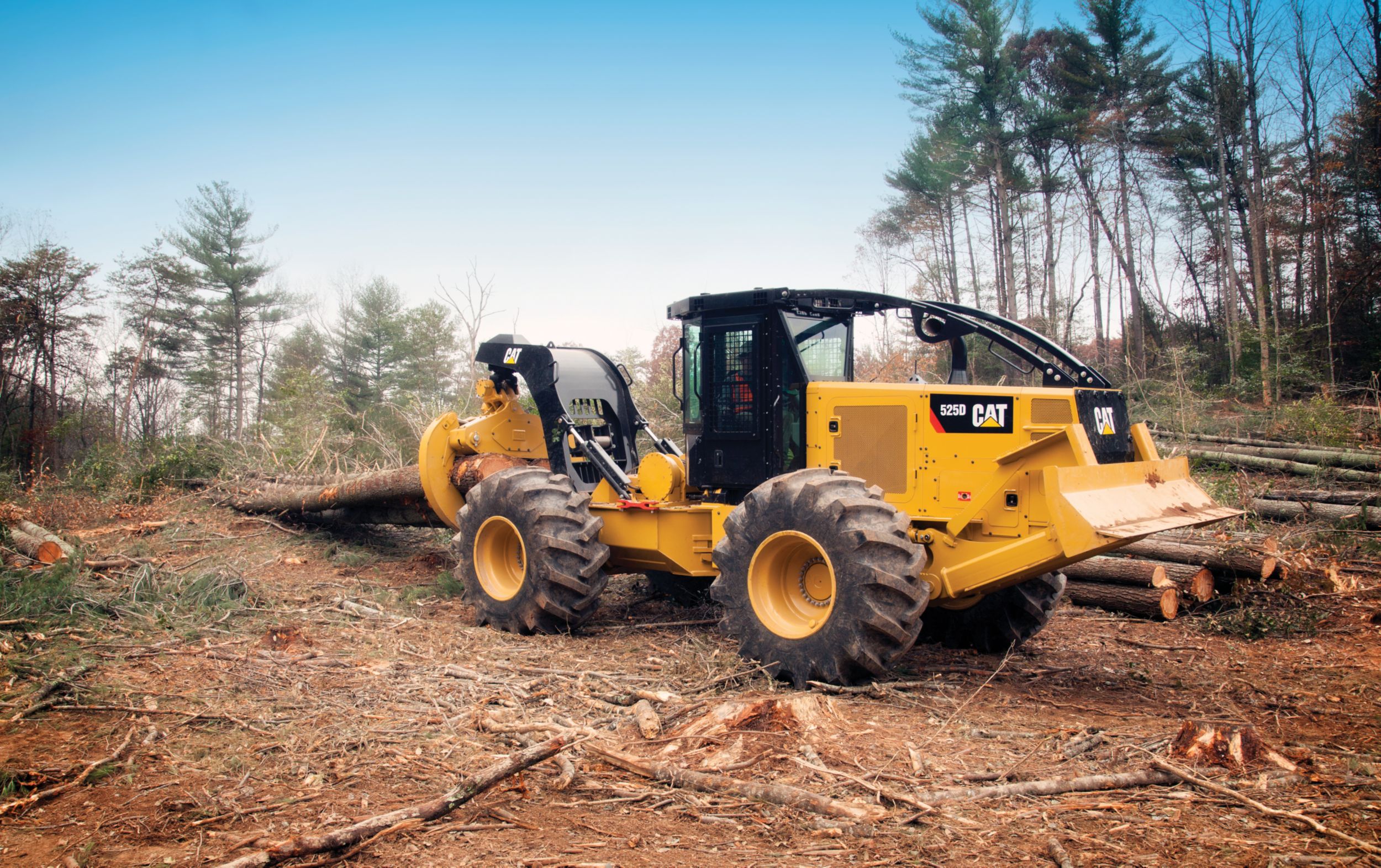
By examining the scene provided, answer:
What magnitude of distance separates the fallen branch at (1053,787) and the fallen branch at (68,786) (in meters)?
3.70

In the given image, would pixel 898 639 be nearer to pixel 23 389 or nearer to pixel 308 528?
pixel 308 528

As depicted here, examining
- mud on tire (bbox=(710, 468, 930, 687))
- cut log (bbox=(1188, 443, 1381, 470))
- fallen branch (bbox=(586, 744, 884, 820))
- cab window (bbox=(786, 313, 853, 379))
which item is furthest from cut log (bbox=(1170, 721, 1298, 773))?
cut log (bbox=(1188, 443, 1381, 470))

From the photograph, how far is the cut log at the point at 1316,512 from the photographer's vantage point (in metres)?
9.61

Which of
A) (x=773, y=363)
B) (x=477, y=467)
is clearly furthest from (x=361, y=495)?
(x=773, y=363)

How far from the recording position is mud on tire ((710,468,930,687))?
17.6ft

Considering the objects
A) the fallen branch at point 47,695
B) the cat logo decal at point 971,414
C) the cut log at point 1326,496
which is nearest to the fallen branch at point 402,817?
the fallen branch at point 47,695

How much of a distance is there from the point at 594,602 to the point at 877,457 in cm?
264

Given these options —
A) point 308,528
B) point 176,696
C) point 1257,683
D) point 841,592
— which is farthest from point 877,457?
point 308,528

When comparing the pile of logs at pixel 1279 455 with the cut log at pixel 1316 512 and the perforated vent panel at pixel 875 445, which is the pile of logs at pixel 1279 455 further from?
the perforated vent panel at pixel 875 445

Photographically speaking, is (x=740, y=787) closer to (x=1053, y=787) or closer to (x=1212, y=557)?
(x=1053, y=787)

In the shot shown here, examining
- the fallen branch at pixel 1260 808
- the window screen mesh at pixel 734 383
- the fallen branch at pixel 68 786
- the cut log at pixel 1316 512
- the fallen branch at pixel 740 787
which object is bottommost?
the fallen branch at pixel 1260 808

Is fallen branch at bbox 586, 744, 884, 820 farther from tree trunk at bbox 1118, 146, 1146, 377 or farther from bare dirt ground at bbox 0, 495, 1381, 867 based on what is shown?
tree trunk at bbox 1118, 146, 1146, 377

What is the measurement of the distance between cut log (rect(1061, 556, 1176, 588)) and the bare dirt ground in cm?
35

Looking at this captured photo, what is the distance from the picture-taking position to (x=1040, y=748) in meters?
4.55
